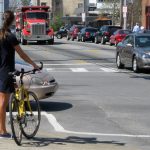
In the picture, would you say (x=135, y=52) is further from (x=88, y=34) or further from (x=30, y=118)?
(x=88, y=34)

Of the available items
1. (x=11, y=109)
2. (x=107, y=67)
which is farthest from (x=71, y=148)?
(x=107, y=67)

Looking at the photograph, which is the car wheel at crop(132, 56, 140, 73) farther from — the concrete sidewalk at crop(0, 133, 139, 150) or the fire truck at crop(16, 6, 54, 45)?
the fire truck at crop(16, 6, 54, 45)

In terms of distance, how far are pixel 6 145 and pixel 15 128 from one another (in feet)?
0.87

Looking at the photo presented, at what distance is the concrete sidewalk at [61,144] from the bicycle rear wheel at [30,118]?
0.40 ft

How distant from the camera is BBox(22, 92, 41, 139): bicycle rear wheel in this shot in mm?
8570

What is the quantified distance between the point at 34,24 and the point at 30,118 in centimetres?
4232

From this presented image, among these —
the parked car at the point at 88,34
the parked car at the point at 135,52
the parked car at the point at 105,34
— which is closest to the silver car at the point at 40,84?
the parked car at the point at 135,52

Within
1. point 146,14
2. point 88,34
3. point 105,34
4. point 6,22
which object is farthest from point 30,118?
point 146,14

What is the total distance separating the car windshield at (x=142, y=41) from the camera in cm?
2371

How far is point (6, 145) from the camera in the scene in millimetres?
8227

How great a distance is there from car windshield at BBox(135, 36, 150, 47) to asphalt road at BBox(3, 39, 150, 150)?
2.79 m

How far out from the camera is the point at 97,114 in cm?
1218

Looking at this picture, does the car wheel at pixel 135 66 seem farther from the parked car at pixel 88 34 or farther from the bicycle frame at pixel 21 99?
the parked car at pixel 88 34

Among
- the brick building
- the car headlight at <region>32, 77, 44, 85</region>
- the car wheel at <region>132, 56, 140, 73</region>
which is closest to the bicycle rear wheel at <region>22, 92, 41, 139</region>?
the car headlight at <region>32, 77, 44, 85</region>
